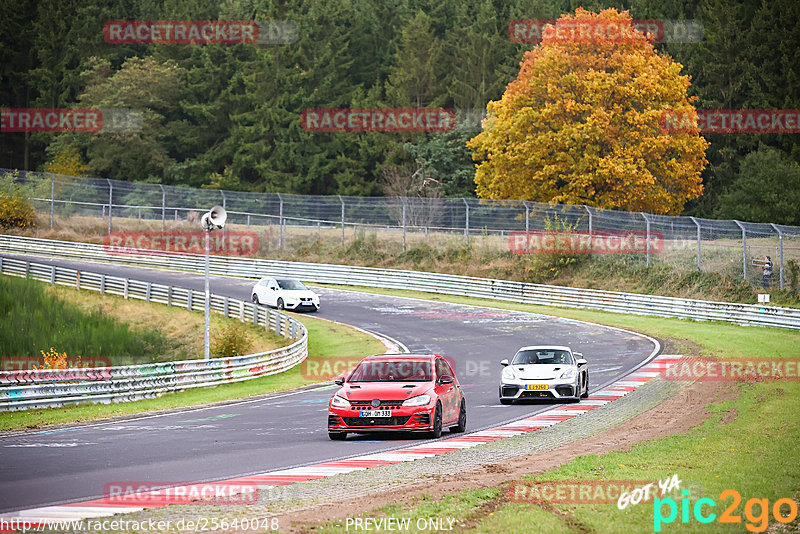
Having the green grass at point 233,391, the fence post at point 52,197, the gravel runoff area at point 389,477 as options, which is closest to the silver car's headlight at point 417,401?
the gravel runoff area at point 389,477

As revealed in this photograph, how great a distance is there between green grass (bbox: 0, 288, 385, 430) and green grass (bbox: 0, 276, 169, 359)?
18.4ft

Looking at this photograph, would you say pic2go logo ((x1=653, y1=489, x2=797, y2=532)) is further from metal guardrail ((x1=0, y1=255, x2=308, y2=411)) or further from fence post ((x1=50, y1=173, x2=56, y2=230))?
fence post ((x1=50, y1=173, x2=56, y2=230))

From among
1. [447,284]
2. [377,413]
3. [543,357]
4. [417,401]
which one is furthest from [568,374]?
[447,284]

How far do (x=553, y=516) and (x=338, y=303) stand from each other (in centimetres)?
3876

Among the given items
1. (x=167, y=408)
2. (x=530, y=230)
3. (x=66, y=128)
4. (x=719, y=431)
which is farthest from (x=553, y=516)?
(x=66, y=128)

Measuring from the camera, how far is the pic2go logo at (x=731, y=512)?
31.0 ft

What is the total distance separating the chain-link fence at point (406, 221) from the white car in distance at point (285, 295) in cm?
1127

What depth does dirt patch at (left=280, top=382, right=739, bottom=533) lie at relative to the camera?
10008 millimetres

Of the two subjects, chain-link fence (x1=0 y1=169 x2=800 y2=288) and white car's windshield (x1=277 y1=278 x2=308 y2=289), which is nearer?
chain-link fence (x1=0 y1=169 x2=800 y2=288)

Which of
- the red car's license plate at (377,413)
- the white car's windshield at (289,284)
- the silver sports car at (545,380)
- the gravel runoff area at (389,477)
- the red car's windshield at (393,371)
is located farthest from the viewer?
the white car's windshield at (289,284)

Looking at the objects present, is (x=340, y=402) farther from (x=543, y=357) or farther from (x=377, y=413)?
(x=543, y=357)

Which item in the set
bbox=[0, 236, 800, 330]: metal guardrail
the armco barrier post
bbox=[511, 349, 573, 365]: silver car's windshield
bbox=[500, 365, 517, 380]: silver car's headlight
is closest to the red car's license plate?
bbox=[500, 365, 517, 380]: silver car's headlight

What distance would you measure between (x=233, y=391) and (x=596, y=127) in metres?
30.9

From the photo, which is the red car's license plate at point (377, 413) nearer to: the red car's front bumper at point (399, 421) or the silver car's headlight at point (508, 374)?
the red car's front bumper at point (399, 421)
